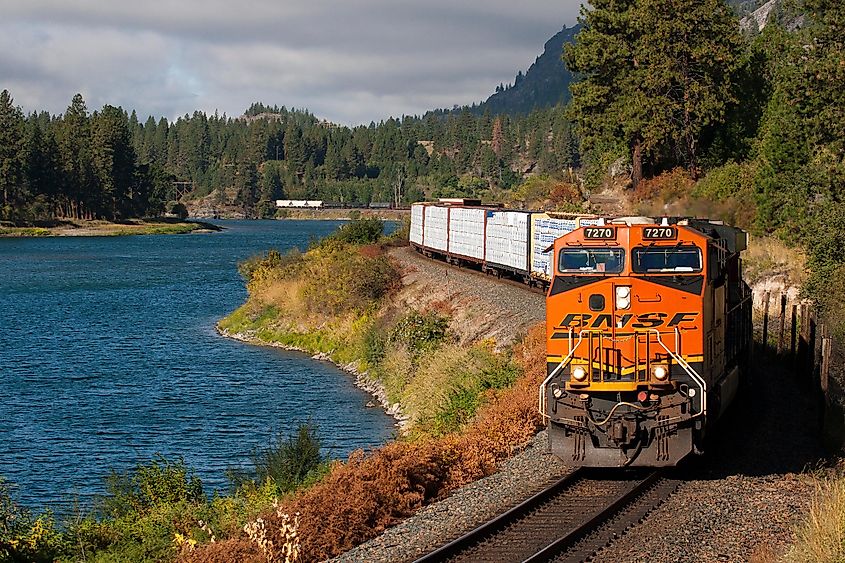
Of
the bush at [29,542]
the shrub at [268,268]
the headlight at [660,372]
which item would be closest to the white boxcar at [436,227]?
the shrub at [268,268]

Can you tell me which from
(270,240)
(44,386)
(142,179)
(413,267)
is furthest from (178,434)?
(142,179)

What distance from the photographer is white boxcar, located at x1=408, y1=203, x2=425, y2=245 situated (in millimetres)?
68750

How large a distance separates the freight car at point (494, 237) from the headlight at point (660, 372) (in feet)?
48.7

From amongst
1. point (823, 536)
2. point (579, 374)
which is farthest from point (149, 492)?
point (823, 536)

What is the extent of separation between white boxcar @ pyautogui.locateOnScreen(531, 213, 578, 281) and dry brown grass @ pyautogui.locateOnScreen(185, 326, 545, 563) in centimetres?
1696

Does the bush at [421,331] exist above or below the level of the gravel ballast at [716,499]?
below

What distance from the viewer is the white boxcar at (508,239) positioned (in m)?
44.0

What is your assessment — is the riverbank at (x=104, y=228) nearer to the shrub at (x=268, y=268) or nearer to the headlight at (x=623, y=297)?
the shrub at (x=268, y=268)

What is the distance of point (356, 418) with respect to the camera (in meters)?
34.7

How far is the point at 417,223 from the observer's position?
70.6 m

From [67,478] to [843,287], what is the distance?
23427 mm

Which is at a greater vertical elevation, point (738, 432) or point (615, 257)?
point (615, 257)

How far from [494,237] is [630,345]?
32.4 metres

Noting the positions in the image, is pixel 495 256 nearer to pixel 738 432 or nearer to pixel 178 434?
pixel 178 434
